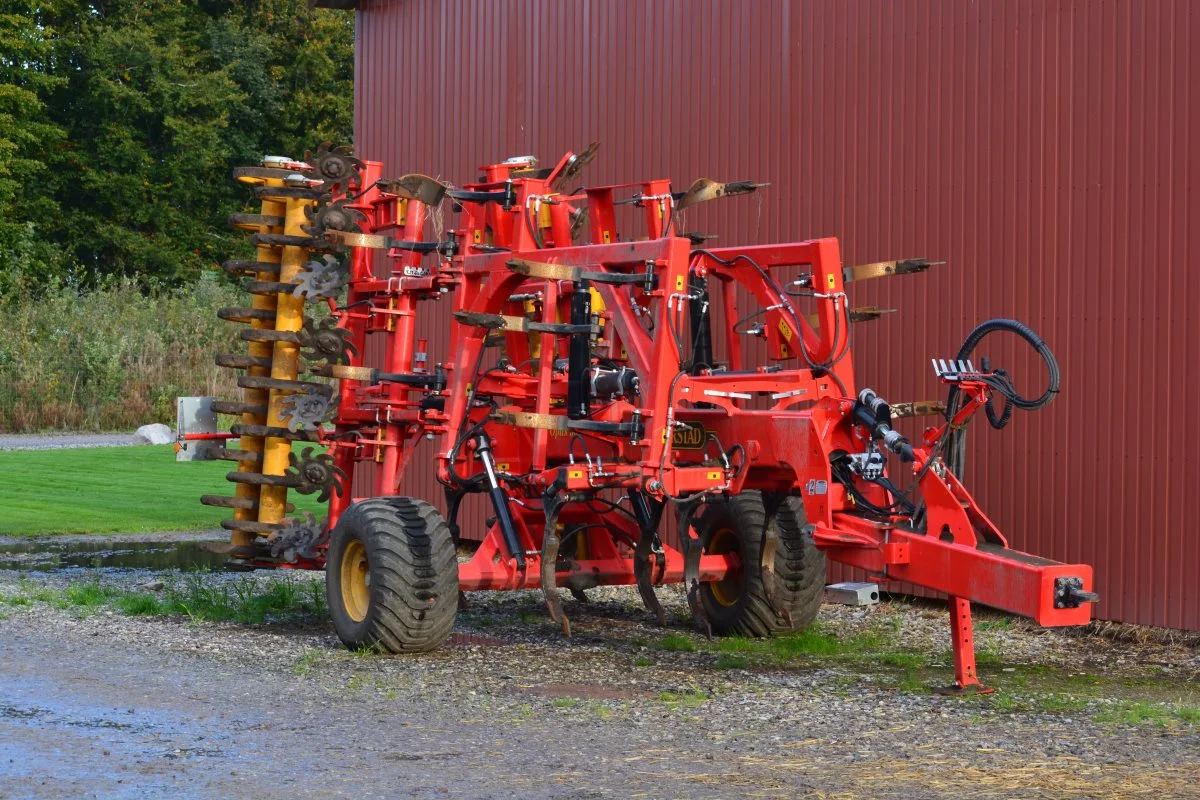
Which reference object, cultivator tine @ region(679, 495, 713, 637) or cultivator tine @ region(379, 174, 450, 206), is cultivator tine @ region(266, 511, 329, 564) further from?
cultivator tine @ region(679, 495, 713, 637)

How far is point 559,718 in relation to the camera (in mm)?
8219

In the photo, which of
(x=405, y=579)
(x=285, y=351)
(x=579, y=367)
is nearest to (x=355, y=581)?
(x=405, y=579)

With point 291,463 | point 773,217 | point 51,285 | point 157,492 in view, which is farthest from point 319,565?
point 51,285

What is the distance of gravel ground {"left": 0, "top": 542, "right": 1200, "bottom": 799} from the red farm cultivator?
0.54 meters

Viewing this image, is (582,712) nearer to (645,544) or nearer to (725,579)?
(645,544)

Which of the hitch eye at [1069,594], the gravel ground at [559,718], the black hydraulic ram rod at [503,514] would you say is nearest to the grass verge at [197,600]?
the gravel ground at [559,718]

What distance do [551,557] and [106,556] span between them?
7.12 m

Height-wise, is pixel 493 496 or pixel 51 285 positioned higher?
pixel 51 285

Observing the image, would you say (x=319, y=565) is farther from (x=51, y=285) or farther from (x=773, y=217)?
(x=51, y=285)

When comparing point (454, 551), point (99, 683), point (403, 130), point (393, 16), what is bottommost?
point (99, 683)

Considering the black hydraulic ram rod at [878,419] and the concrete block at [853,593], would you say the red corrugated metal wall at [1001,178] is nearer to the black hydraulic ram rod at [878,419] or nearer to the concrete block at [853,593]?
the black hydraulic ram rod at [878,419]

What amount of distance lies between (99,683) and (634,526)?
3.54m

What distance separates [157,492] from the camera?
2206 cm

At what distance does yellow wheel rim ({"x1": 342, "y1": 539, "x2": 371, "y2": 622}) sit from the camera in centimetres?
1042
